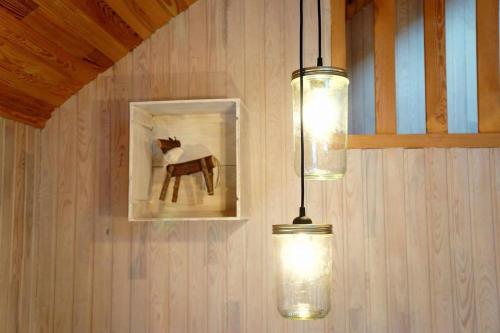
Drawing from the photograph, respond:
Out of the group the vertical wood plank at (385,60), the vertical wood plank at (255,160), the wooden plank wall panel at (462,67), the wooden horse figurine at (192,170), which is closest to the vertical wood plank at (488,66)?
the vertical wood plank at (385,60)

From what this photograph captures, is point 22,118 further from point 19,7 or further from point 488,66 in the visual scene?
point 488,66

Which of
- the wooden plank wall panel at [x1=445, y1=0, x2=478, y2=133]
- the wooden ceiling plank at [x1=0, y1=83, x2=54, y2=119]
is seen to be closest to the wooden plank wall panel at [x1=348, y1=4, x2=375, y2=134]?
the wooden plank wall panel at [x1=445, y1=0, x2=478, y2=133]

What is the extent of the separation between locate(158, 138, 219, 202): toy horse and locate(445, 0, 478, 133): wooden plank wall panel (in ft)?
5.38

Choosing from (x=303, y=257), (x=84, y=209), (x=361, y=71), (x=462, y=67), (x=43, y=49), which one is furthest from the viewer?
(x=361, y=71)

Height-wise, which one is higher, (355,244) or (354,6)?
(354,6)

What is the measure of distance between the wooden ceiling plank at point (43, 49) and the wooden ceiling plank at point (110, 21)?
20cm

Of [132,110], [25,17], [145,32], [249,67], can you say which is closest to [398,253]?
[249,67]

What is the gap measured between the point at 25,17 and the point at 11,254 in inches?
43.1

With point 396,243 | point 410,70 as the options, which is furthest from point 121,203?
point 410,70

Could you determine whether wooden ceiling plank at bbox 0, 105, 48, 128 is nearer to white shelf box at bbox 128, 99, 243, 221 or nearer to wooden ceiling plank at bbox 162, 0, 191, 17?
white shelf box at bbox 128, 99, 243, 221

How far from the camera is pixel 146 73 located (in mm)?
2979

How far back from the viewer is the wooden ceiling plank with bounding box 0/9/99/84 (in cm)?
226

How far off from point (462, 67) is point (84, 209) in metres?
2.38

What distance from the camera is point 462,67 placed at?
3676 mm
